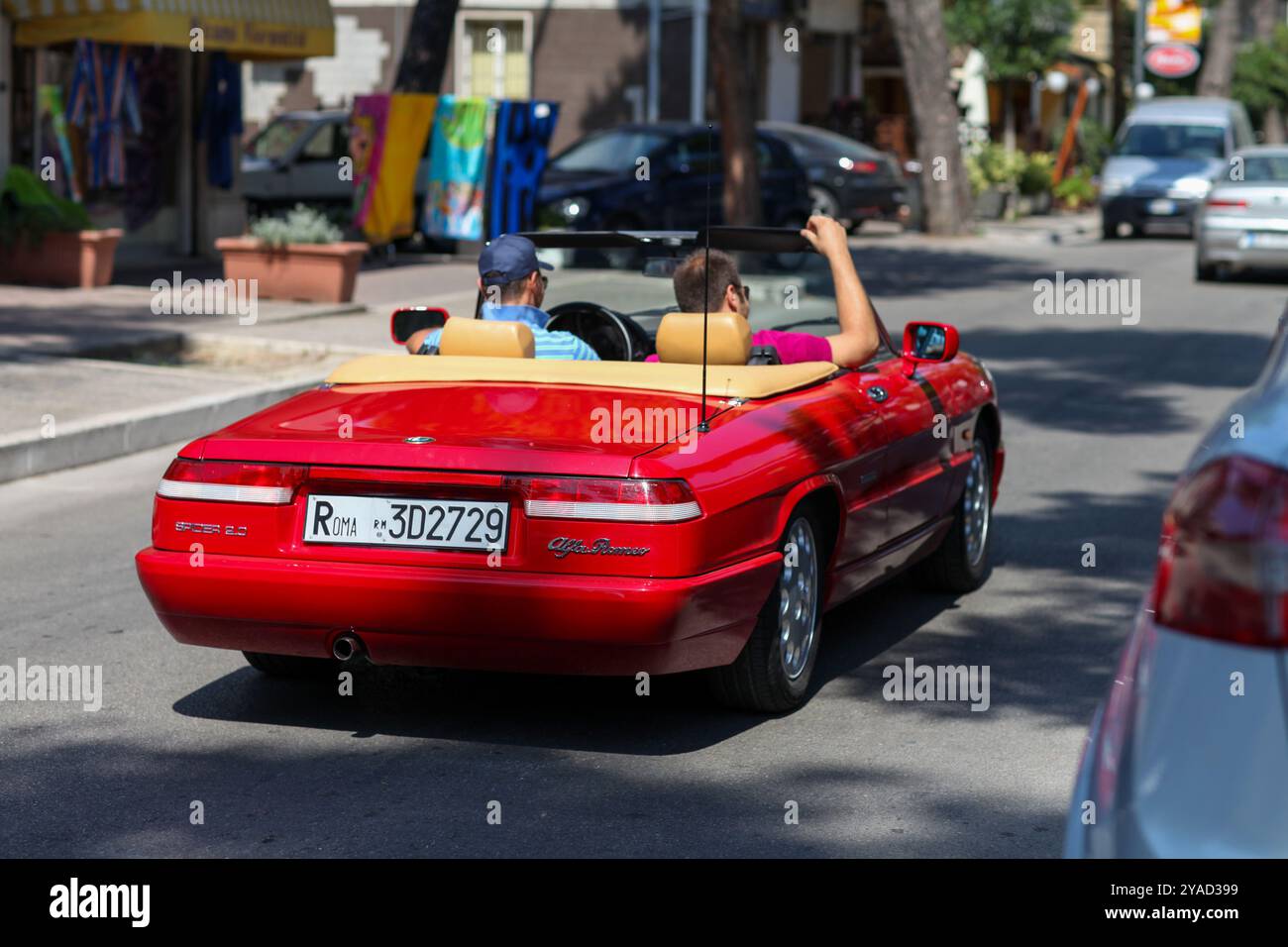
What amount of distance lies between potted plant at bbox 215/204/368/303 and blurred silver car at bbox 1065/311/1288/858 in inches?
596

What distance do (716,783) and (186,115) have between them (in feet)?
62.5

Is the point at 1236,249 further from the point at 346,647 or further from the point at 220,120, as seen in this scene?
the point at 346,647

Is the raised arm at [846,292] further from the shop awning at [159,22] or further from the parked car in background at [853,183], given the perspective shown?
the parked car in background at [853,183]

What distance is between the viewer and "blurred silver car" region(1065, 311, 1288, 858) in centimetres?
246

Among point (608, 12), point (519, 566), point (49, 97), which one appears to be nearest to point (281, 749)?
point (519, 566)

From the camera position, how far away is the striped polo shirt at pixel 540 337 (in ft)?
20.7

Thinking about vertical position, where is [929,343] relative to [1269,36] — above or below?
below

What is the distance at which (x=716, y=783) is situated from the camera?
5129mm

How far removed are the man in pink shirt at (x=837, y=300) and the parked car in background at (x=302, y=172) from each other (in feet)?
69.2

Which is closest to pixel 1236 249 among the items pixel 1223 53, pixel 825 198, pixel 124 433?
pixel 825 198

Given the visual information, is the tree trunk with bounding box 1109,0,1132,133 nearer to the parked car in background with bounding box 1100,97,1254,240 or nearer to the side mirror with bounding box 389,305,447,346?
the parked car in background with bounding box 1100,97,1254,240

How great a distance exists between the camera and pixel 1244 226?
888 inches

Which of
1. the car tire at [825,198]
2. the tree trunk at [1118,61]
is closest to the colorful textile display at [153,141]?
the car tire at [825,198]

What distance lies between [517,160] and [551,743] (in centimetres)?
1830
